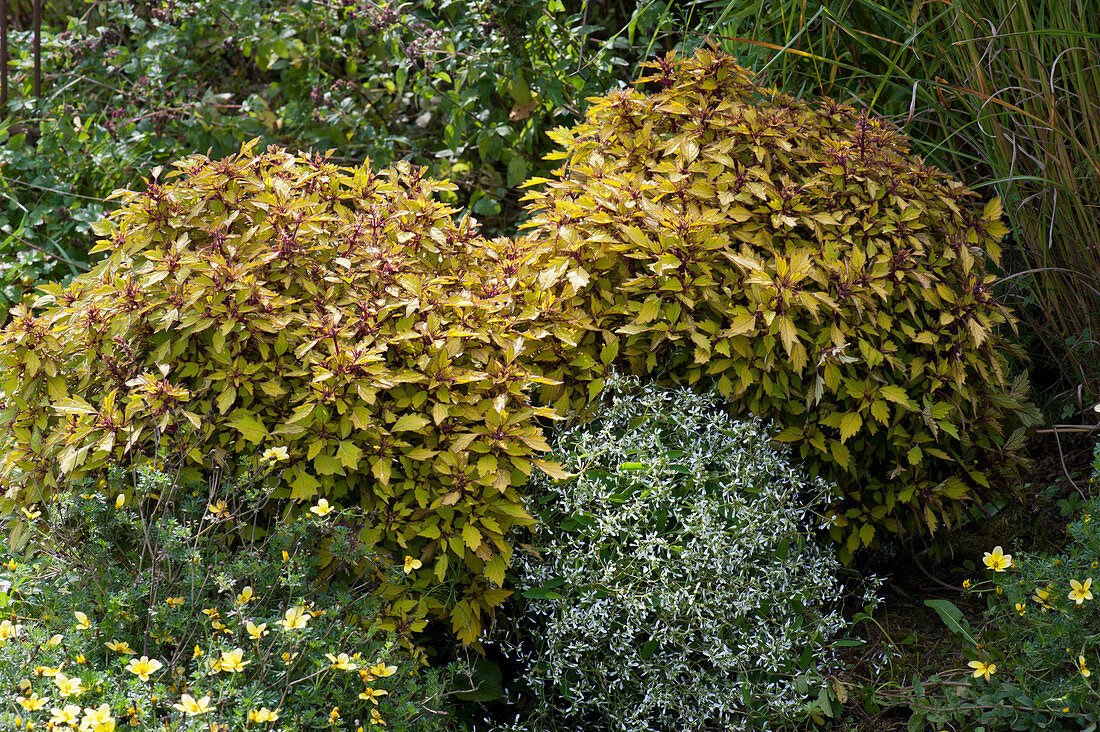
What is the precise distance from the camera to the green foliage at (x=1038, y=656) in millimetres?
2146

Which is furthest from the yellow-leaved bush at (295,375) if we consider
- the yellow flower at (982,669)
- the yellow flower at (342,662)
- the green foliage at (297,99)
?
the green foliage at (297,99)

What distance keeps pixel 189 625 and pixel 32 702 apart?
381 mm

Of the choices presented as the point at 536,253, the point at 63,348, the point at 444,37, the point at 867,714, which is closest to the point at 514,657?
the point at 867,714

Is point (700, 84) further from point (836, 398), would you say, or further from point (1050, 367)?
point (1050, 367)

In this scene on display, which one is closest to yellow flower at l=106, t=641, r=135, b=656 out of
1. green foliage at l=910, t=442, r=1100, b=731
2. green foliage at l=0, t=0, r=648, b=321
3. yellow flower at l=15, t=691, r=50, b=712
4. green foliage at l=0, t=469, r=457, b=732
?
green foliage at l=0, t=469, r=457, b=732

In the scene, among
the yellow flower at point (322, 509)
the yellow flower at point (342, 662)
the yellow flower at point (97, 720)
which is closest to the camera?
the yellow flower at point (97, 720)

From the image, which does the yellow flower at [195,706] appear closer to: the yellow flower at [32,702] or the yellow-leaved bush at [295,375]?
the yellow flower at [32,702]

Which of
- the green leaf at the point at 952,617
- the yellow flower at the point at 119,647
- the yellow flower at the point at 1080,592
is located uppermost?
the yellow flower at the point at 1080,592

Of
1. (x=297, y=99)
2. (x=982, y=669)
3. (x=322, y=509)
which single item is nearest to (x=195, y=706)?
(x=322, y=509)

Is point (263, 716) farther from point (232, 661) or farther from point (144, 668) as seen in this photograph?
point (144, 668)

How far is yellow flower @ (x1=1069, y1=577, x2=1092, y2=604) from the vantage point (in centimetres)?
208

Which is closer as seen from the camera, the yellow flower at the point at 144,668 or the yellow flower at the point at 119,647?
the yellow flower at the point at 144,668

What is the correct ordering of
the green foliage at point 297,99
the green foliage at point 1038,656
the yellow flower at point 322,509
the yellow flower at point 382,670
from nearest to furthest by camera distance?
the yellow flower at point 382,670 < the yellow flower at point 322,509 < the green foliage at point 1038,656 < the green foliage at point 297,99

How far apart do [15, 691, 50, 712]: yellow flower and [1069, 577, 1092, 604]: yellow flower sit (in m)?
2.12
